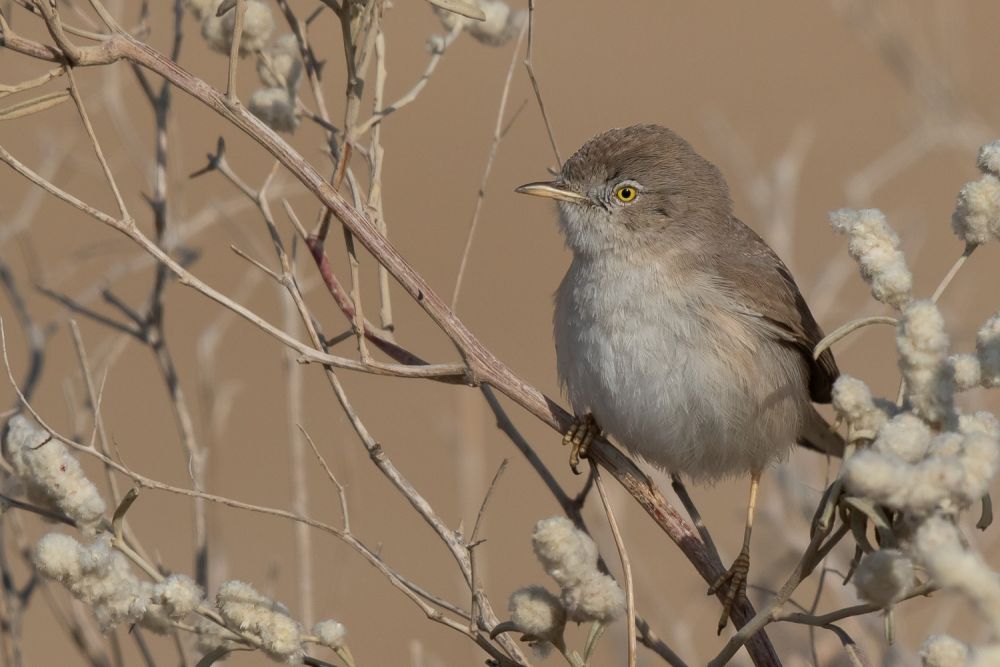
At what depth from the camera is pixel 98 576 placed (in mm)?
1925

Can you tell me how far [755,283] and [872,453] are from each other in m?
2.34

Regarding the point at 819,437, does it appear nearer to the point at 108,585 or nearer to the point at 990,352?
the point at 990,352

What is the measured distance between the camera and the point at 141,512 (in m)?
10.0

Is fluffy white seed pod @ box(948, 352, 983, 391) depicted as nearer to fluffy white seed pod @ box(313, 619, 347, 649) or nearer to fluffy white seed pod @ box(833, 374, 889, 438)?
fluffy white seed pod @ box(833, 374, 889, 438)

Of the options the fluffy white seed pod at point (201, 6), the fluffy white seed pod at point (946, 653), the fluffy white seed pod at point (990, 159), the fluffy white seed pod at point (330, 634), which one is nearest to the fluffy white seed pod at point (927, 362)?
the fluffy white seed pod at point (946, 653)

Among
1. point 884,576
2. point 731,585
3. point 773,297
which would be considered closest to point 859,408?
A: point 884,576

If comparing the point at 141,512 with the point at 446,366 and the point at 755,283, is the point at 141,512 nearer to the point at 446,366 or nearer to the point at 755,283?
the point at 755,283

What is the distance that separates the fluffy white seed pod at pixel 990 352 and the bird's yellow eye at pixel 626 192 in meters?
2.26

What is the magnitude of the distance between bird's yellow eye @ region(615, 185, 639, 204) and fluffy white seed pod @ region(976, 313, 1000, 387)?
2.26 metres

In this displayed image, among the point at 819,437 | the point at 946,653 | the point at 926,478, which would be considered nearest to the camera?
the point at 926,478

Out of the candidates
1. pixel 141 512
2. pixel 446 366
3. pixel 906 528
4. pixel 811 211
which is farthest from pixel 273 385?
pixel 906 528

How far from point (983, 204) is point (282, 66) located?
1.66 metres

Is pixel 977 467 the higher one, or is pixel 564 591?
pixel 977 467

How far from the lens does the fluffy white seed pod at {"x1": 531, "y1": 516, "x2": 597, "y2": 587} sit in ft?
6.10
